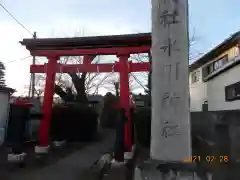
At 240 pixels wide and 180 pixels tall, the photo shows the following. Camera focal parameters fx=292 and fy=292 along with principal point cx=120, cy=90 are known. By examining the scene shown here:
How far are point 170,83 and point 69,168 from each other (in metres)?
4.68

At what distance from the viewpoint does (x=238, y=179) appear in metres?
4.56

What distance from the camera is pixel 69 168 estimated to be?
24.9 feet

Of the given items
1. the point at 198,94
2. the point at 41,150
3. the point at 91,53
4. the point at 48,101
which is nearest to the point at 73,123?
the point at 48,101

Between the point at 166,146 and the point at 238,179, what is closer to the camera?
the point at 166,146

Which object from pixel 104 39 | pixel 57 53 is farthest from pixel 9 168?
pixel 104 39

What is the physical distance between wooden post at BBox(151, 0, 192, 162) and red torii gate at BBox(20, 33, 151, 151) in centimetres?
444

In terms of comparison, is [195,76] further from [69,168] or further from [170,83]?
[170,83]

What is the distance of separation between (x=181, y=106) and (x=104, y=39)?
544cm

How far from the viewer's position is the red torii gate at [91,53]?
877 centimetres

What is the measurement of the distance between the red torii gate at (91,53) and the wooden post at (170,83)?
175 inches

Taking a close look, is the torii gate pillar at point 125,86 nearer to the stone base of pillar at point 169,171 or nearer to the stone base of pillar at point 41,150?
the stone base of pillar at point 41,150

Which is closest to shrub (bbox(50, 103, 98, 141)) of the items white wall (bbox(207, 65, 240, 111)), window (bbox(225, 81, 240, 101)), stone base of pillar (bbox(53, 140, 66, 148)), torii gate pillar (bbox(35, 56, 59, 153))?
stone base of pillar (bbox(53, 140, 66, 148))

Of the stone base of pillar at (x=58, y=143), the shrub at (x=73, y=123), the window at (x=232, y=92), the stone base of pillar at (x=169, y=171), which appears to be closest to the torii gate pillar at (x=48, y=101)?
the stone base of pillar at (x=58, y=143)

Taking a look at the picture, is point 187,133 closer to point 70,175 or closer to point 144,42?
point 70,175
